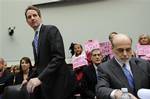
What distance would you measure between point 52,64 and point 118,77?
25.6 inches

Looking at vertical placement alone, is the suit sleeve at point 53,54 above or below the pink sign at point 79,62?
above

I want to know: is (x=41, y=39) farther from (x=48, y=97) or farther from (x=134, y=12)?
(x=134, y=12)

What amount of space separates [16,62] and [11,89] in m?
4.10

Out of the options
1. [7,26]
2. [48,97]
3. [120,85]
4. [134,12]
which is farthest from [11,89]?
[7,26]

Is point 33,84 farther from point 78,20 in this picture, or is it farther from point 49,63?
point 78,20

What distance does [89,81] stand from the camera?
4633 mm

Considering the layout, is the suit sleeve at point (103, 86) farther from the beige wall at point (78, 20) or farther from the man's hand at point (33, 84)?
the beige wall at point (78, 20)

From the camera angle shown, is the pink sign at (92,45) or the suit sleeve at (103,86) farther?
the pink sign at (92,45)

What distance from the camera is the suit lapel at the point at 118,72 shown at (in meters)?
2.43

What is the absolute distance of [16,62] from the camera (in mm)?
7969

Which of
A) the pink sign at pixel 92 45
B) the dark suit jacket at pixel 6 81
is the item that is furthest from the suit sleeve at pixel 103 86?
the dark suit jacket at pixel 6 81

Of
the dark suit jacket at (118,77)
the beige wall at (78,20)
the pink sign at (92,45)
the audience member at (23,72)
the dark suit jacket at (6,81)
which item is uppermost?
the beige wall at (78,20)

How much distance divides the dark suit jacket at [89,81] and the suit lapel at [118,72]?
208 centimetres

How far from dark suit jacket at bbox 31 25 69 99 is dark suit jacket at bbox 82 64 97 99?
160 centimetres
